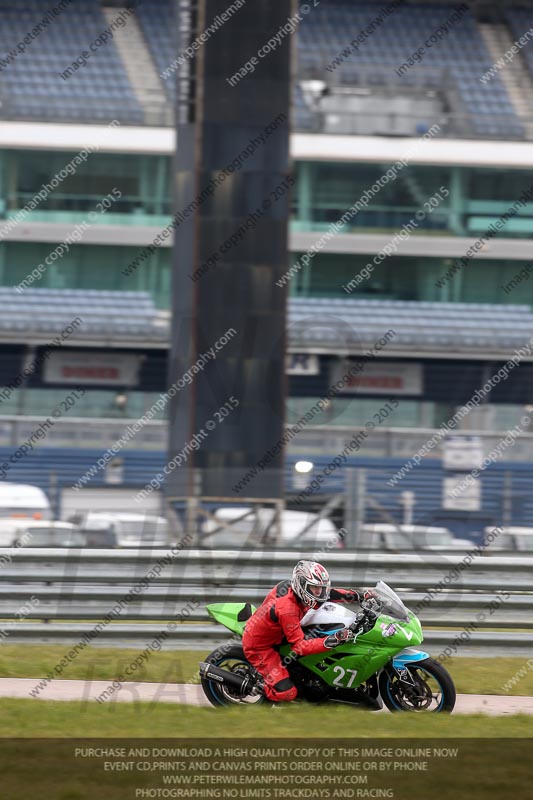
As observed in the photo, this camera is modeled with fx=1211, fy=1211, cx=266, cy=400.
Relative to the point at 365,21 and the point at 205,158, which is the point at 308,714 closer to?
the point at 205,158

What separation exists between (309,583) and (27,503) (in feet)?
18.4

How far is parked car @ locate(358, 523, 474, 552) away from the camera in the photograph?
409 inches

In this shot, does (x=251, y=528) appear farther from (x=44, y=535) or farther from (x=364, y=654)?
(x=364, y=654)

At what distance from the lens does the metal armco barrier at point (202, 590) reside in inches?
352

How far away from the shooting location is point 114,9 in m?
32.9

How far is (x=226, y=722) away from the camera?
663cm

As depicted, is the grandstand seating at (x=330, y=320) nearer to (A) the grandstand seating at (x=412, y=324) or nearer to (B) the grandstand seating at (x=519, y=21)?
(A) the grandstand seating at (x=412, y=324)

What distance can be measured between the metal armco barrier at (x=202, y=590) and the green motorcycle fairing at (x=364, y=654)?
174 cm

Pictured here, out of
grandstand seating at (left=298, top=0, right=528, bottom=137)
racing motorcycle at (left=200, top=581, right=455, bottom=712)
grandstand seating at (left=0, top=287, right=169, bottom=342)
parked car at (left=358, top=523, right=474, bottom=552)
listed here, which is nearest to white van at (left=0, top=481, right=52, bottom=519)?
parked car at (left=358, top=523, right=474, bottom=552)

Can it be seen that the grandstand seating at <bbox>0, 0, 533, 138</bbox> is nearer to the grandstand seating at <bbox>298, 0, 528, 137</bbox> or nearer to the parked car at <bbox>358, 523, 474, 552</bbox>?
the grandstand seating at <bbox>298, 0, 528, 137</bbox>

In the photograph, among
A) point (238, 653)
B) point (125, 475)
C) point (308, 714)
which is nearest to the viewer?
point (308, 714)

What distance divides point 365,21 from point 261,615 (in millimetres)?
28346
